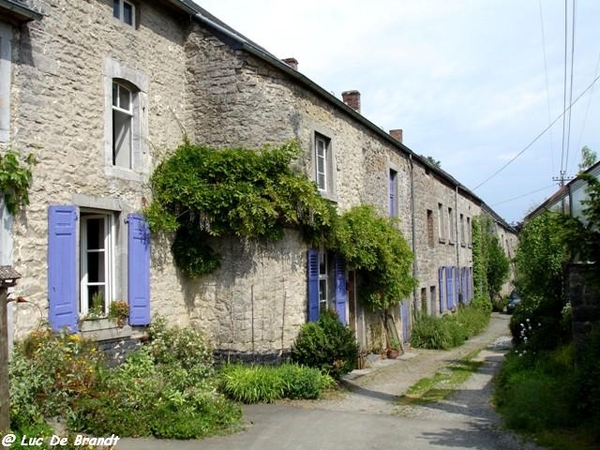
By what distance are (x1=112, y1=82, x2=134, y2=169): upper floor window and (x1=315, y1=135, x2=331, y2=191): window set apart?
4.25m

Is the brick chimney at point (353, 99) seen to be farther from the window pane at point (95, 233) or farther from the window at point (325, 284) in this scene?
the window pane at point (95, 233)

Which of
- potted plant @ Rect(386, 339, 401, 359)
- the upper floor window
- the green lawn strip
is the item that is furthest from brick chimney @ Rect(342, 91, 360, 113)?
the upper floor window

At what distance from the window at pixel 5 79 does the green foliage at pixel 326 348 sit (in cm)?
597

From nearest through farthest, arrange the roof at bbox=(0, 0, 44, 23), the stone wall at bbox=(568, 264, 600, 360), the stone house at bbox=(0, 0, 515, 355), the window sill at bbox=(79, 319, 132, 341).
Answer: the roof at bbox=(0, 0, 44, 23)
the stone house at bbox=(0, 0, 515, 355)
the window sill at bbox=(79, 319, 132, 341)
the stone wall at bbox=(568, 264, 600, 360)

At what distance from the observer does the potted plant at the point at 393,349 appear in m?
15.3

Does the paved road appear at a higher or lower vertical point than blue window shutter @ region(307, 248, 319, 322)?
lower

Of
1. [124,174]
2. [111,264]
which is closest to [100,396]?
[111,264]

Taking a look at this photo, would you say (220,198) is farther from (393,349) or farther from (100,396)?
(393,349)

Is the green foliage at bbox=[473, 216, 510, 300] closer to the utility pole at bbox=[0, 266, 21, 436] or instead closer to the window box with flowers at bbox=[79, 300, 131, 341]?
the window box with flowers at bbox=[79, 300, 131, 341]

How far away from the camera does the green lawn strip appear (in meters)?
10.2

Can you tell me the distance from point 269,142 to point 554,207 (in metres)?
8.33

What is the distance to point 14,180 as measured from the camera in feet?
23.0

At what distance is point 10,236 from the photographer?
711cm

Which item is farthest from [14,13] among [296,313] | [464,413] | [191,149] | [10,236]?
[464,413]
